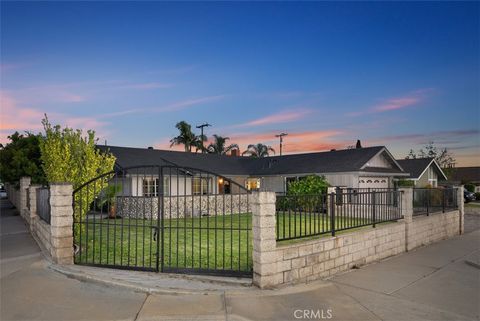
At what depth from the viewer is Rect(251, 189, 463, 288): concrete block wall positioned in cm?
596

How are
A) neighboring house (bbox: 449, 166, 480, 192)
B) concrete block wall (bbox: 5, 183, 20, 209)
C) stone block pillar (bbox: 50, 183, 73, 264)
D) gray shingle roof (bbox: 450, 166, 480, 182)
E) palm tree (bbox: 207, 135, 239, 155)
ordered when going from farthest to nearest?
gray shingle roof (bbox: 450, 166, 480, 182) → neighboring house (bbox: 449, 166, 480, 192) → palm tree (bbox: 207, 135, 239, 155) → concrete block wall (bbox: 5, 183, 20, 209) → stone block pillar (bbox: 50, 183, 73, 264)

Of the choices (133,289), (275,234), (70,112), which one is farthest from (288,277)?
(70,112)

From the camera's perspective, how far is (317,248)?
688 cm

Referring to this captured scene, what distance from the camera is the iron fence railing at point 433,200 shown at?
38.7ft

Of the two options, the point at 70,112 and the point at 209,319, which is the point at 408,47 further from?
the point at 70,112

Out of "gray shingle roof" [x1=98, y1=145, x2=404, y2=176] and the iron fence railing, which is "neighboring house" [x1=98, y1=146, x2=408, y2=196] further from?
the iron fence railing

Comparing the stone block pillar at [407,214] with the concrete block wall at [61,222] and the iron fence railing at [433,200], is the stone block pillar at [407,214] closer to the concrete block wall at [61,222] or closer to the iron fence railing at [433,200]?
the iron fence railing at [433,200]

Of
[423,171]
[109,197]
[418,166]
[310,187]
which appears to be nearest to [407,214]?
[310,187]

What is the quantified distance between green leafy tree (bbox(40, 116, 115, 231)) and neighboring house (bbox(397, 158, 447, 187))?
29.4 metres

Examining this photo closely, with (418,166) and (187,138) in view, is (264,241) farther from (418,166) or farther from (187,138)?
(187,138)

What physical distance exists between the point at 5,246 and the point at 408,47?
60.7 ft

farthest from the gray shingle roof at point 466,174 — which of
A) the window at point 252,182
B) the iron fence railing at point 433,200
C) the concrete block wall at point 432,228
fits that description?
the concrete block wall at point 432,228

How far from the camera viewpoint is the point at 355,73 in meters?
17.5

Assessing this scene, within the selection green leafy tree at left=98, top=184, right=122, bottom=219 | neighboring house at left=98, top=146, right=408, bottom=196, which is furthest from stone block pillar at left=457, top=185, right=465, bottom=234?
green leafy tree at left=98, top=184, right=122, bottom=219
